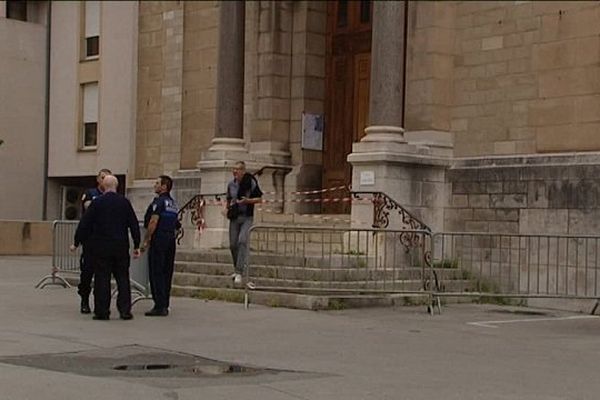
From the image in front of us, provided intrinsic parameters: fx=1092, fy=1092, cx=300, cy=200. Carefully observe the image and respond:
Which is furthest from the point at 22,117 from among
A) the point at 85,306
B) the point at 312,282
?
the point at 85,306

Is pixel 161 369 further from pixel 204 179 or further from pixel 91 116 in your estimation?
pixel 91 116

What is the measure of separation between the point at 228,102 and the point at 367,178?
14.2 ft

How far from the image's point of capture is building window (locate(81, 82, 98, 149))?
1177 inches

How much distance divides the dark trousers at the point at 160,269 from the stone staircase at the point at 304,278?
185 cm

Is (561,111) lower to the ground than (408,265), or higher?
higher

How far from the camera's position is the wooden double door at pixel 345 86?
2188 cm

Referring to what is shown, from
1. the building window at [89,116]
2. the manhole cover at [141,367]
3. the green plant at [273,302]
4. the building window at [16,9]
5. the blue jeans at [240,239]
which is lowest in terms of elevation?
the manhole cover at [141,367]

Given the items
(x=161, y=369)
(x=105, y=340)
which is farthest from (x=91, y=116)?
(x=161, y=369)

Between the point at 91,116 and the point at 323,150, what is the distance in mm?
10002

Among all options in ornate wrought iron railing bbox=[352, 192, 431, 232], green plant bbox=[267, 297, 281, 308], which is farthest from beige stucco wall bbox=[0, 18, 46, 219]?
green plant bbox=[267, 297, 281, 308]

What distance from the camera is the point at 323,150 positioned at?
73.4ft

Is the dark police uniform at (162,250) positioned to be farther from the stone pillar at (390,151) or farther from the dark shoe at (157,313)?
the stone pillar at (390,151)

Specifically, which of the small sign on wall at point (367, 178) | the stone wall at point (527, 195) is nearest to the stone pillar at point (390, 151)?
the small sign on wall at point (367, 178)

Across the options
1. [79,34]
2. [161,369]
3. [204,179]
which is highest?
[79,34]
